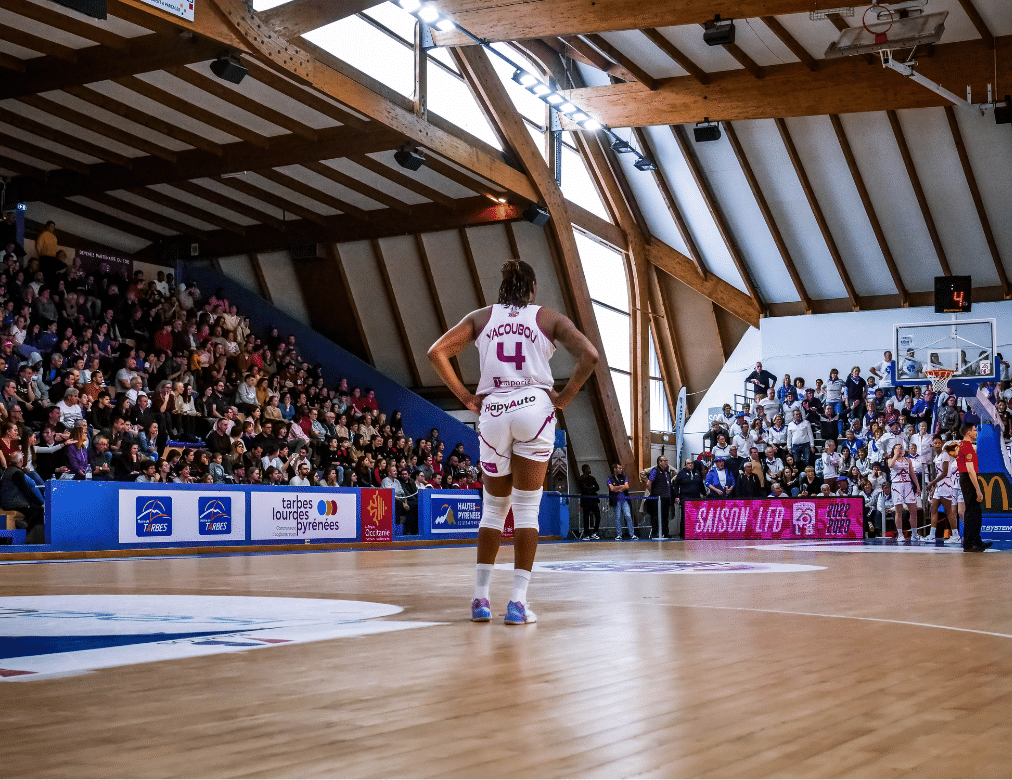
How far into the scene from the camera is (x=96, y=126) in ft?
62.8

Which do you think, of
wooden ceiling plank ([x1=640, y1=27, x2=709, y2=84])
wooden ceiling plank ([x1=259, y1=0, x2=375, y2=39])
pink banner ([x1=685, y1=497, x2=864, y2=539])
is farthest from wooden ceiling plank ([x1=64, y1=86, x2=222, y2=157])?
pink banner ([x1=685, y1=497, x2=864, y2=539])

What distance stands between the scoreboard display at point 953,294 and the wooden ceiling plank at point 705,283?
198 inches

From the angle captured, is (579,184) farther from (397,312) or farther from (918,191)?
(918,191)

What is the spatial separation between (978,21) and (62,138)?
52.6 feet

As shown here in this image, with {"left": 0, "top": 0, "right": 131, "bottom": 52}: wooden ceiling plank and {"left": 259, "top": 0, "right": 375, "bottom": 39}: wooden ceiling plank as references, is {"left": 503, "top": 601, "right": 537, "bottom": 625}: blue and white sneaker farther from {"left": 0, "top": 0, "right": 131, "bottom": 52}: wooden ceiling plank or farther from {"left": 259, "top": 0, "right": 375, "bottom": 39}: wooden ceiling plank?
{"left": 0, "top": 0, "right": 131, "bottom": 52}: wooden ceiling plank

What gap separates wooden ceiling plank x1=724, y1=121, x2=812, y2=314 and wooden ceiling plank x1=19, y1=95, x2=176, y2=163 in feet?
38.6

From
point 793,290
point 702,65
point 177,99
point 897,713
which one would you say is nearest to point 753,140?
point 702,65

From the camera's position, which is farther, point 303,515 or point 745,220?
point 745,220

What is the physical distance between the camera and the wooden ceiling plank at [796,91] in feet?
64.5

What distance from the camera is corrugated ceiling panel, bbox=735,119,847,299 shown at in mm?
24328

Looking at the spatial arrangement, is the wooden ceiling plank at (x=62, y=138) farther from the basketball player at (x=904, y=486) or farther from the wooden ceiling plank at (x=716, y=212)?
the basketball player at (x=904, y=486)

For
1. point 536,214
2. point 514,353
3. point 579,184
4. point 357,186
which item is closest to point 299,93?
point 357,186

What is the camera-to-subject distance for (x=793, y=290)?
28.6m

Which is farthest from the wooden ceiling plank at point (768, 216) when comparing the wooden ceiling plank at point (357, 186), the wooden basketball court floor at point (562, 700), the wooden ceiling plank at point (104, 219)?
the wooden basketball court floor at point (562, 700)
